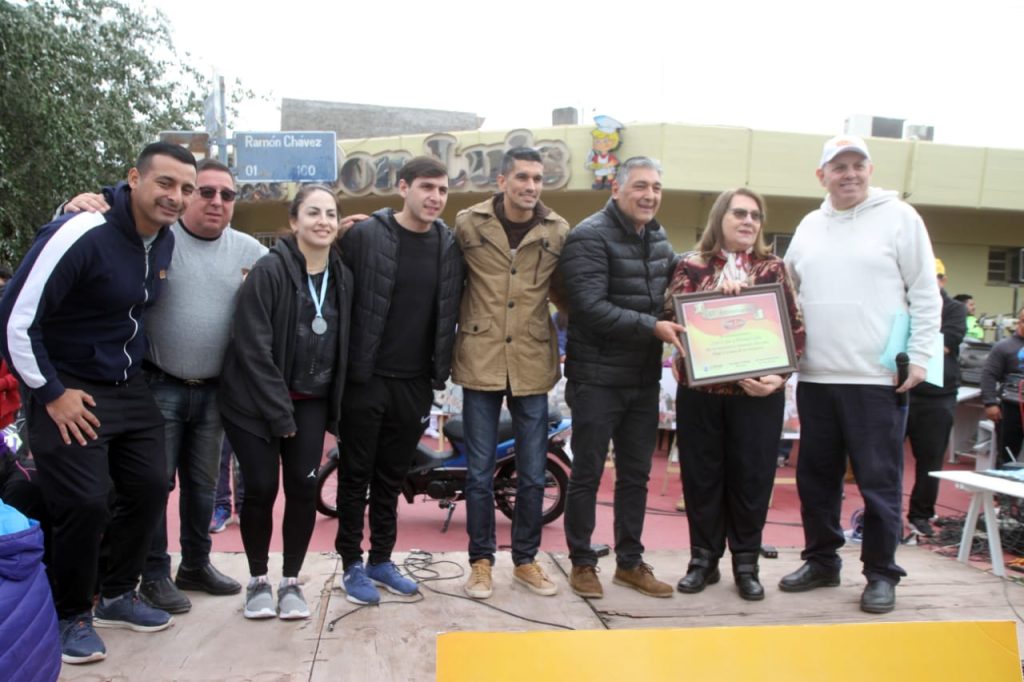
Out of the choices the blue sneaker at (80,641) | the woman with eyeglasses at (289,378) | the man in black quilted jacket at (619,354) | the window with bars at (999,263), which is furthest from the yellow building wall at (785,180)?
the blue sneaker at (80,641)

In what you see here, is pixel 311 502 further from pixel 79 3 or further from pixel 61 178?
A: pixel 79 3

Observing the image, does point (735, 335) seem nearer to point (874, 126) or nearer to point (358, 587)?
point (358, 587)

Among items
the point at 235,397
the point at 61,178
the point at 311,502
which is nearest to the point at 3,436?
the point at 235,397

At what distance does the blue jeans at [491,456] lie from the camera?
13.2 feet

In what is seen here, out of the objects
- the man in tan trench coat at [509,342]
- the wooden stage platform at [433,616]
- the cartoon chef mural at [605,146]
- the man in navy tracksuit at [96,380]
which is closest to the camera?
the man in navy tracksuit at [96,380]

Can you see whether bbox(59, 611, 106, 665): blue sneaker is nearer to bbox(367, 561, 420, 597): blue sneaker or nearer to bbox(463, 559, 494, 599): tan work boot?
bbox(367, 561, 420, 597): blue sneaker

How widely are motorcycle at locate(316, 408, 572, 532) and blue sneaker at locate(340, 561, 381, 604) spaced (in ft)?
6.43

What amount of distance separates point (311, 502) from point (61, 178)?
10.1 m

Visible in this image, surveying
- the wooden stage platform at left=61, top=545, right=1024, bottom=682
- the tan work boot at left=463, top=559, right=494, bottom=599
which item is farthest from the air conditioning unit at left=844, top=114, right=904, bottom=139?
the tan work boot at left=463, top=559, right=494, bottom=599

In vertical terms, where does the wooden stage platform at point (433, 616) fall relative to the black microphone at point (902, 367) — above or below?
below

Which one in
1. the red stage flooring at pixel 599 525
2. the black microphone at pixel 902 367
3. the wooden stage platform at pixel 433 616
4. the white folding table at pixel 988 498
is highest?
the black microphone at pixel 902 367

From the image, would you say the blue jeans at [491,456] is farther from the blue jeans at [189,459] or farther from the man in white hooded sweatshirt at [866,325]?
the man in white hooded sweatshirt at [866,325]

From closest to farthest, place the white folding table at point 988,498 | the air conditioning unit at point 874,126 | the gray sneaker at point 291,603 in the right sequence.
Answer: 1. the gray sneaker at point 291,603
2. the white folding table at point 988,498
3. the air conditioning unit at point 874,126

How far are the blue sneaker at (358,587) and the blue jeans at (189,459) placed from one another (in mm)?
735
